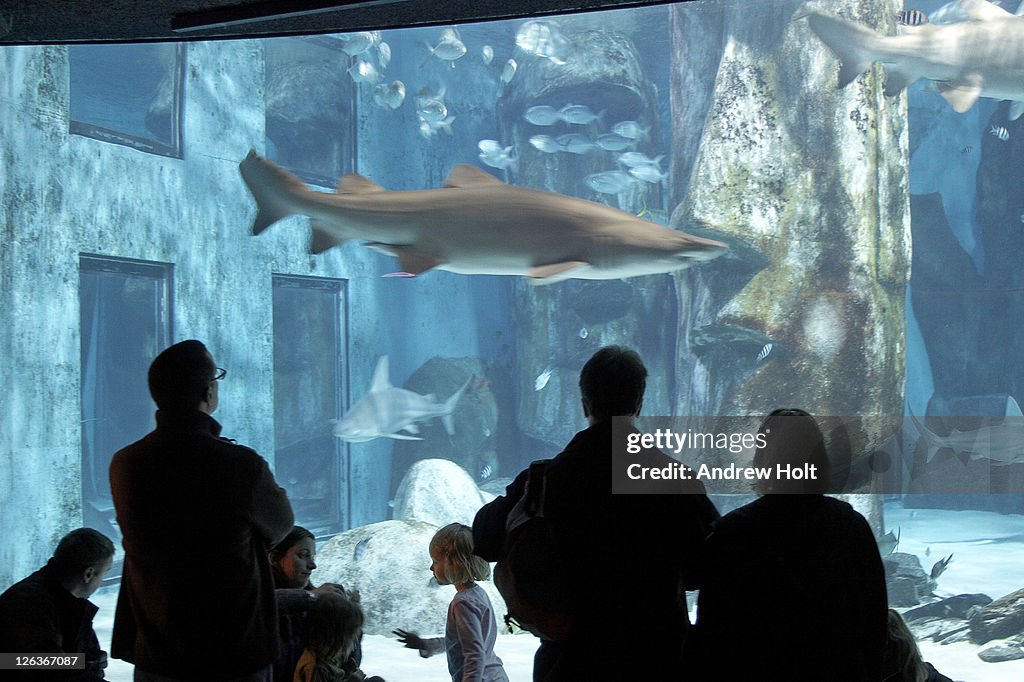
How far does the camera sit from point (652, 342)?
15.9 m

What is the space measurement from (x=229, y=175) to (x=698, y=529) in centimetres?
1048

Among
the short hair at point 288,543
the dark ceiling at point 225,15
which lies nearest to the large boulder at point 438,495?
the dark ceiling at point 225,15

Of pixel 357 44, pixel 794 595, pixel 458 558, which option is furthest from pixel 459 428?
pixel 794 595

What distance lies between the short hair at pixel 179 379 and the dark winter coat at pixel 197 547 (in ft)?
0.28

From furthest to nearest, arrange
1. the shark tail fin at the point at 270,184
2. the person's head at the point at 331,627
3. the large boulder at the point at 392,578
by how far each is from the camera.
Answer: the large boulder at the point at 392,578
the shark tail fin at the point at 270,184
the person's head at the point at 331,627

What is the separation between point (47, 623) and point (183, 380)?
1.16 meters

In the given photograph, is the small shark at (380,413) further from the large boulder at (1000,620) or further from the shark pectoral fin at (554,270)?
the shark pectoral fin at (554,270)

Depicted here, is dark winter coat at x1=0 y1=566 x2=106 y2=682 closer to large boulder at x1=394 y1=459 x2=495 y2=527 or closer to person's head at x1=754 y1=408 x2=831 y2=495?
person's head at x1=754 y1=408 x2=831 y2=495

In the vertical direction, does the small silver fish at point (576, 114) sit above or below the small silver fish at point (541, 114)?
below

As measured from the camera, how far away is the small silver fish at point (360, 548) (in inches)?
282

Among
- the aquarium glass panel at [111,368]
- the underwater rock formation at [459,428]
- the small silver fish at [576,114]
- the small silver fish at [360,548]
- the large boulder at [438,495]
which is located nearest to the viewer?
the small silver fish at [360,548]

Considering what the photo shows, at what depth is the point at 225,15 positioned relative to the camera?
3516mm

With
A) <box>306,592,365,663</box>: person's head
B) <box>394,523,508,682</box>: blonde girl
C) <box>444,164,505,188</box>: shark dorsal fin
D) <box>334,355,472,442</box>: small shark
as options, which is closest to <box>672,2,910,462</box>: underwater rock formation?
<box>334,355,472,442</box>: small shark

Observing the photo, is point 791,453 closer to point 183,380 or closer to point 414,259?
point 183,380
